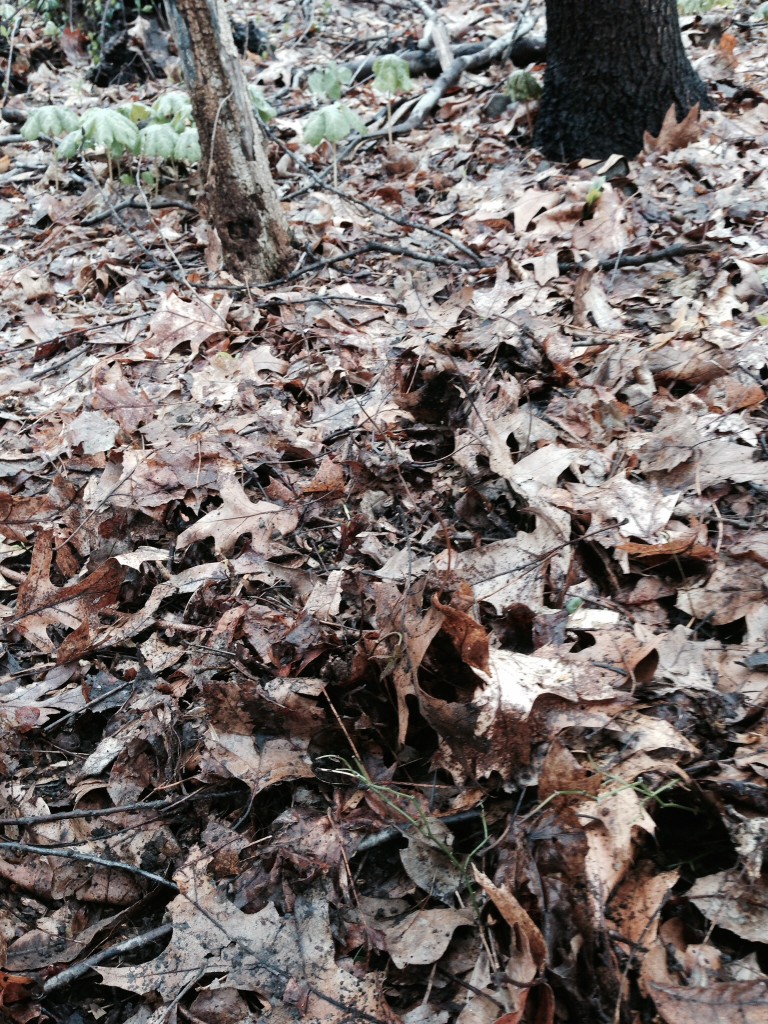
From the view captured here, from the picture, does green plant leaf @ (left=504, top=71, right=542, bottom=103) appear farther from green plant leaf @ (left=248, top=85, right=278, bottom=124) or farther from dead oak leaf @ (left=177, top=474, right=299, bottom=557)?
dead oak leaf @ (left=177, top=474, right=299, bottom=557)

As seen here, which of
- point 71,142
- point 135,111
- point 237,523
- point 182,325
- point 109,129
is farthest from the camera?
point 135,111

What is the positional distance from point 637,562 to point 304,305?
2.18m

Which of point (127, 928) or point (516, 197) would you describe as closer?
point (127, 928)

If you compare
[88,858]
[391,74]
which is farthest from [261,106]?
[88,858]

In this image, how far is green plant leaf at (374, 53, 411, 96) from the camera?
4352mm

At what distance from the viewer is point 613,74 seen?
386cm

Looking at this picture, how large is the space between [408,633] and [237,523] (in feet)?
2.83

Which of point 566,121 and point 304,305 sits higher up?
point 566,121

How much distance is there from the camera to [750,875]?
1.17 metres

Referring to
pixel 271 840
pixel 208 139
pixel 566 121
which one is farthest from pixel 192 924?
pixel 566 121

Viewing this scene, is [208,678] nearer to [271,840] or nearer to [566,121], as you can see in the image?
[271,840]

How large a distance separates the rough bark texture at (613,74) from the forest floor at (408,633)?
47 centimetres

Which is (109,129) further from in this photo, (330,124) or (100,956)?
(100,956)

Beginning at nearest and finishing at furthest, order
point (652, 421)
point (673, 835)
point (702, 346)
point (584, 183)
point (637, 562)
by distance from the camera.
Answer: point (673, 835), point (637, 562), point (652, 421), point (702, 346), point (584, 183)
